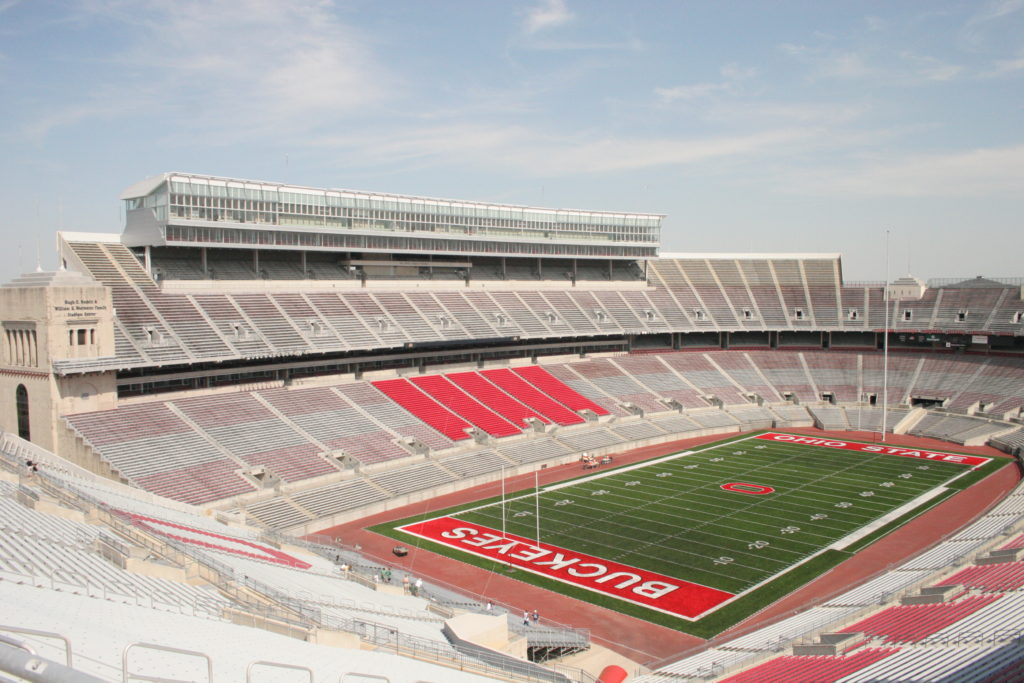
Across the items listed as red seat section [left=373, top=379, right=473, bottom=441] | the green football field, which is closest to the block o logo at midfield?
the green football field

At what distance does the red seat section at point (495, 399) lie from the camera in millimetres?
46344

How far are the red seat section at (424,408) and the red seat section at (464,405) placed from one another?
2.20ft

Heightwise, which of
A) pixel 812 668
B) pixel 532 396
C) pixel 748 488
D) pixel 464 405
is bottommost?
pixel 812 668

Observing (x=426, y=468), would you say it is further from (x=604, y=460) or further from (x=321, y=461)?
(x=604, y=460)

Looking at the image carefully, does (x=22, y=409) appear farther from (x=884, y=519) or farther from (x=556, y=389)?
(x=884, y=519)

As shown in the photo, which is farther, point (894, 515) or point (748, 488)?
point (748, 488)

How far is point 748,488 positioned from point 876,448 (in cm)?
1380

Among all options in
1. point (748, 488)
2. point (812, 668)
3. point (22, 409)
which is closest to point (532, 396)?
point (748, 488)

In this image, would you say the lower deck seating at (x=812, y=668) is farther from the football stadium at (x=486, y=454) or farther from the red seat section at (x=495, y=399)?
the red seat section at (x=495, y=399)

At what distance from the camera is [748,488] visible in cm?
3781

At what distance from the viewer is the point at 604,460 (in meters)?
43.8

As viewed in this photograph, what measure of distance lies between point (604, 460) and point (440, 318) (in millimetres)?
14209

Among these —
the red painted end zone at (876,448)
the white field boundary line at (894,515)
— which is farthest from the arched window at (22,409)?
the red painted end zone at (876,448)

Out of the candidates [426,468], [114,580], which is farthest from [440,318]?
[114,580]
